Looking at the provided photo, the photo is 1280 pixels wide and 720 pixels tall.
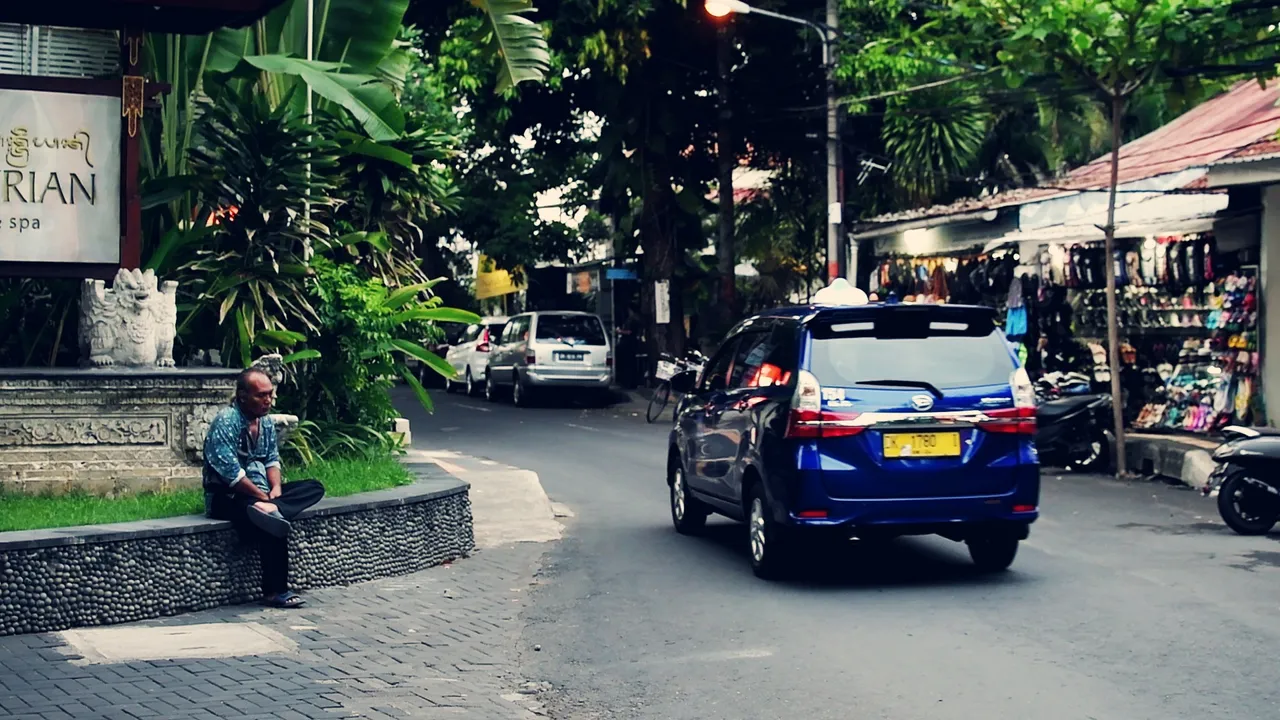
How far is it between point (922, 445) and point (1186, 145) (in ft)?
46.9

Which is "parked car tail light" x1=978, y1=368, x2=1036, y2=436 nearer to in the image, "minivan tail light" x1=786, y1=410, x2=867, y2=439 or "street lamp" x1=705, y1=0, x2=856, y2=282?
"minivan tail light" x1=786, y1=410, x2=867, y2=439

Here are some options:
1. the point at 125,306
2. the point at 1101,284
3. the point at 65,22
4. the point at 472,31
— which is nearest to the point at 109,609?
the point at 125,306

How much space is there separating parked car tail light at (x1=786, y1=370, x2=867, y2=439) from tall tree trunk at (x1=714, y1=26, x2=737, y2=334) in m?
20.2

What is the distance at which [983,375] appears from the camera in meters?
10.5

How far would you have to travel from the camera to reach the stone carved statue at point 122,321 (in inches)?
458

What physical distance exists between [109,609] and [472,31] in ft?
64.3

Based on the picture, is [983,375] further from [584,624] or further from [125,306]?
[125,306]

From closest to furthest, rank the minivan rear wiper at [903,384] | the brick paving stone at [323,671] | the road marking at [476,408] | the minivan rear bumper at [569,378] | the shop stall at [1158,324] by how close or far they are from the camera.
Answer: the brick paving stone at [323,671]
the minivan rear wiper at [903,384]
the shop stall at [1158,324]
the road marking at [476,408]
the minivan rear bumper at [569,378]

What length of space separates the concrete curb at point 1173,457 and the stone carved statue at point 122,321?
399 inches

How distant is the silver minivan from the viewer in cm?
3108

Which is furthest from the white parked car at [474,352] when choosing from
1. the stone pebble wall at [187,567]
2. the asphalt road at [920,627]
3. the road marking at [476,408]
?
the stone pebble wall at [187,567]

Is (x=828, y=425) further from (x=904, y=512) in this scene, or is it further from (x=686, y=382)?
(x=686, y=382)

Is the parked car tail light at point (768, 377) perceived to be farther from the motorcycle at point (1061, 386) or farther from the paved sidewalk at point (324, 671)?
the motorcycle at point (1061, 386)

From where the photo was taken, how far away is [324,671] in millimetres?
7938
